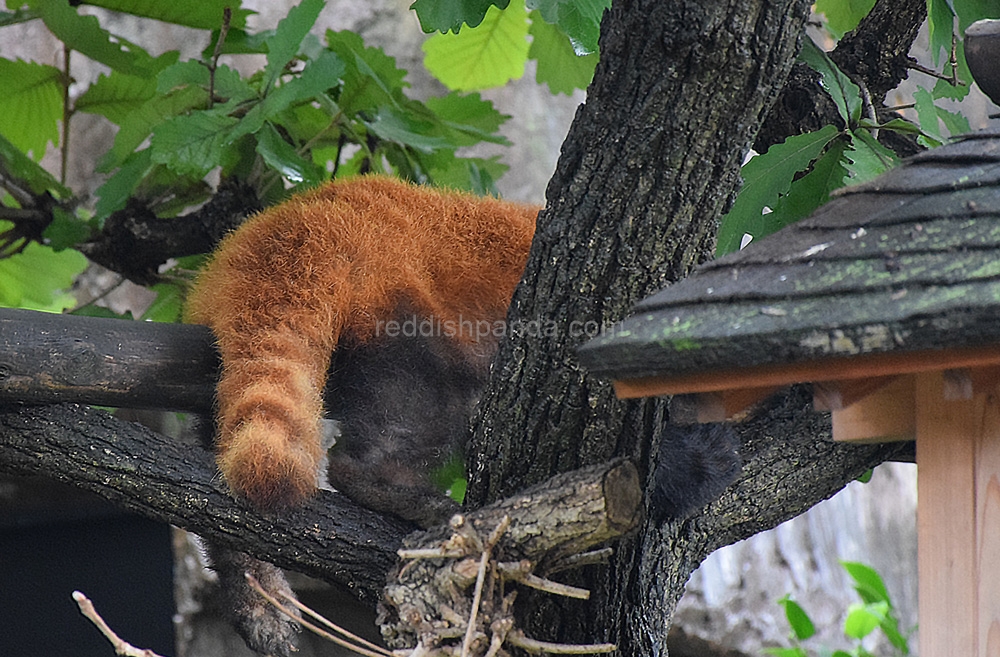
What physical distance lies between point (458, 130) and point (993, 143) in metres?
1.36

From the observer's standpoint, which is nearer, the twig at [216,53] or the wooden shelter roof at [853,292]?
the wooden shelter roof at [853,292]

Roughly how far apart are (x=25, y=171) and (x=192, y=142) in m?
0.49

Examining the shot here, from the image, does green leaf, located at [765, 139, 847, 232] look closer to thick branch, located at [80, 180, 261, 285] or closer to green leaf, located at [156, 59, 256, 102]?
green leaf, located at [156, 59, 256, 102]

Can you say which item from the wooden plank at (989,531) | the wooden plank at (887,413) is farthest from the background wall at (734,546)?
the wooden plank at (989,531)

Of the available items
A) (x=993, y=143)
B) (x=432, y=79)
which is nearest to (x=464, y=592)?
(x=993, y=143)

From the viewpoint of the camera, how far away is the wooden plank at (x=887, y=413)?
1014 millimetres

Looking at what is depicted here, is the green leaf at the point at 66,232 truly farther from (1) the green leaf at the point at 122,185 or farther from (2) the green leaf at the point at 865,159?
(2) the green leaf at the point at 865,159

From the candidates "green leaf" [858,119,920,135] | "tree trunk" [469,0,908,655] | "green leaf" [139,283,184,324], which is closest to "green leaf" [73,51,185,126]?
"green leaf" [139,283,184,324]

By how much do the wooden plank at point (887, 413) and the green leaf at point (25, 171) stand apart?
1626mm

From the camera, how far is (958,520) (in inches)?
35.8

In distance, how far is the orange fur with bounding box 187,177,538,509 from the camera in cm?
121

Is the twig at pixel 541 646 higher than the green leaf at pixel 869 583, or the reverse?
the twig at pixel 541 646

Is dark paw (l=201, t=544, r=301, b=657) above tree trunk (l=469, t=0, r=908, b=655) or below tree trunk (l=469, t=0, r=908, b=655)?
below

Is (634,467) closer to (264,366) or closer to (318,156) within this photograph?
(264,366)
